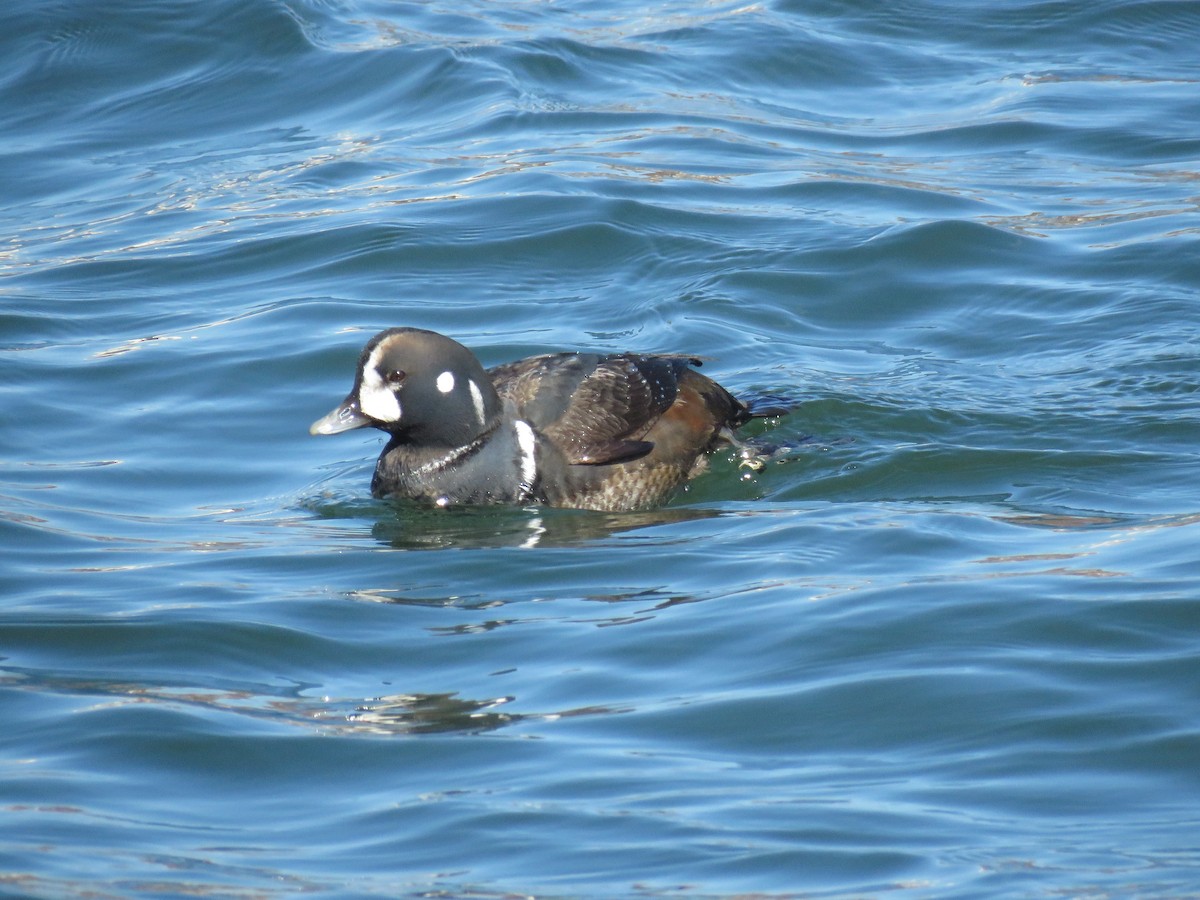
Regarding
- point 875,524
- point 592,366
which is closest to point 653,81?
point 592,366

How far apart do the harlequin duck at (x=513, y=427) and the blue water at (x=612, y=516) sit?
0.59ft

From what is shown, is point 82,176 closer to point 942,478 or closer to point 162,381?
point 162,381

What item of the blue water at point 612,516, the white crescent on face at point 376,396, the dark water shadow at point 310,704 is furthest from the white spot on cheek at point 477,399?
the dark water shadow at point 310,704

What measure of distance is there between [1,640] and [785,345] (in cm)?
531

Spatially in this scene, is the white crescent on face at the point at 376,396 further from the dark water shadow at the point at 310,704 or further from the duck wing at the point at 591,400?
the dark water shadow at the point at 310,704

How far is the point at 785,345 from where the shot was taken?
1013 cm

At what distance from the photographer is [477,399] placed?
783 centimetres

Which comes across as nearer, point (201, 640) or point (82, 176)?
point (201, 640)

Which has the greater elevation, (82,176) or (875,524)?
(82,176)

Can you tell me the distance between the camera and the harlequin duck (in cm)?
773

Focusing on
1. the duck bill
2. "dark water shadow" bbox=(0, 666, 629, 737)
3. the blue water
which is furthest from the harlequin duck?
"dark water shadow" bbox=(0, 666, 629, 737)

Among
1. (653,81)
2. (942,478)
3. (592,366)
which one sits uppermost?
(653,81)

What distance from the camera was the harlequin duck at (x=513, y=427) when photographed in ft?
25.3

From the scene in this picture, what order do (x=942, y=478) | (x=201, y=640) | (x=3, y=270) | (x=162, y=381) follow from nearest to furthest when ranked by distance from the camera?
1. (x=201, y=640)
2. (x=942, y=478)
3. (x=162, y=381)
4. (x=3, y=270)
